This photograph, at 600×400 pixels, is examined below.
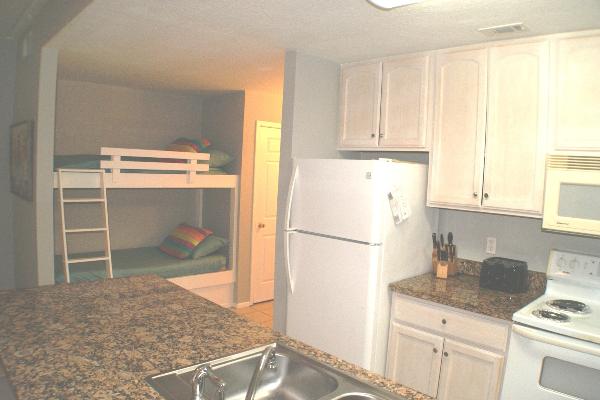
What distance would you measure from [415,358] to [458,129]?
1435 millimetres

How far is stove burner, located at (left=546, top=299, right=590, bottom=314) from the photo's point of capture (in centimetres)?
215

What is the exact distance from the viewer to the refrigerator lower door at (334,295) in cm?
254

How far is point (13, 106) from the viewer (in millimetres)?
4117

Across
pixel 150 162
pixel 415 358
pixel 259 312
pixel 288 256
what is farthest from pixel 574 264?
pixel 150 162

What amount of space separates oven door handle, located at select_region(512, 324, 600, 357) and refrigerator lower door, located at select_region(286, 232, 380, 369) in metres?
0.79

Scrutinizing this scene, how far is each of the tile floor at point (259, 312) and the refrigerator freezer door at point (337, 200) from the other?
1.99m

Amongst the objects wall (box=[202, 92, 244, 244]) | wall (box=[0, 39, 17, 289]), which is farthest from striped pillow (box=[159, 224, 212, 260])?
wall (box=[0, 39, 17, 289])

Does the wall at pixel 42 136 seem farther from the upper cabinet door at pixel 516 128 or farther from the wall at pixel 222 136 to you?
the upper cabinet door at pixel 516 128

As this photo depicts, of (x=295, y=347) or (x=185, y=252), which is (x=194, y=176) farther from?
(x=295, y=347)

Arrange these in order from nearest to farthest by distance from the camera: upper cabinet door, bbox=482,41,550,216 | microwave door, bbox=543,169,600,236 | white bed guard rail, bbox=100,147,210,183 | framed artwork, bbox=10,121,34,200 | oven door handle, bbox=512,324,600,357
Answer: oven door handle, bbox=512,324,600,357 < microwave door, bbox=543,169,600,236 < upper cabinet door, bbox=482,41,550,216 < framed artwork, bbox=10,121,34,200 < white bed guard rail, bbox=100,147,210,183

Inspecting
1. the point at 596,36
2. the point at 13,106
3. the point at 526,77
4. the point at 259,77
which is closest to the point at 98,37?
the point at 259,77

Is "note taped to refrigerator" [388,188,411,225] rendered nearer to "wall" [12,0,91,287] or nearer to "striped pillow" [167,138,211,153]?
"wall" [12,0,91,287]

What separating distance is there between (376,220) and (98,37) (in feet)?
7.45

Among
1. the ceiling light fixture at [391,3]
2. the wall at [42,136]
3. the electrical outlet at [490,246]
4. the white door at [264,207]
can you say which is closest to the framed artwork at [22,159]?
the wall at [42,136]
